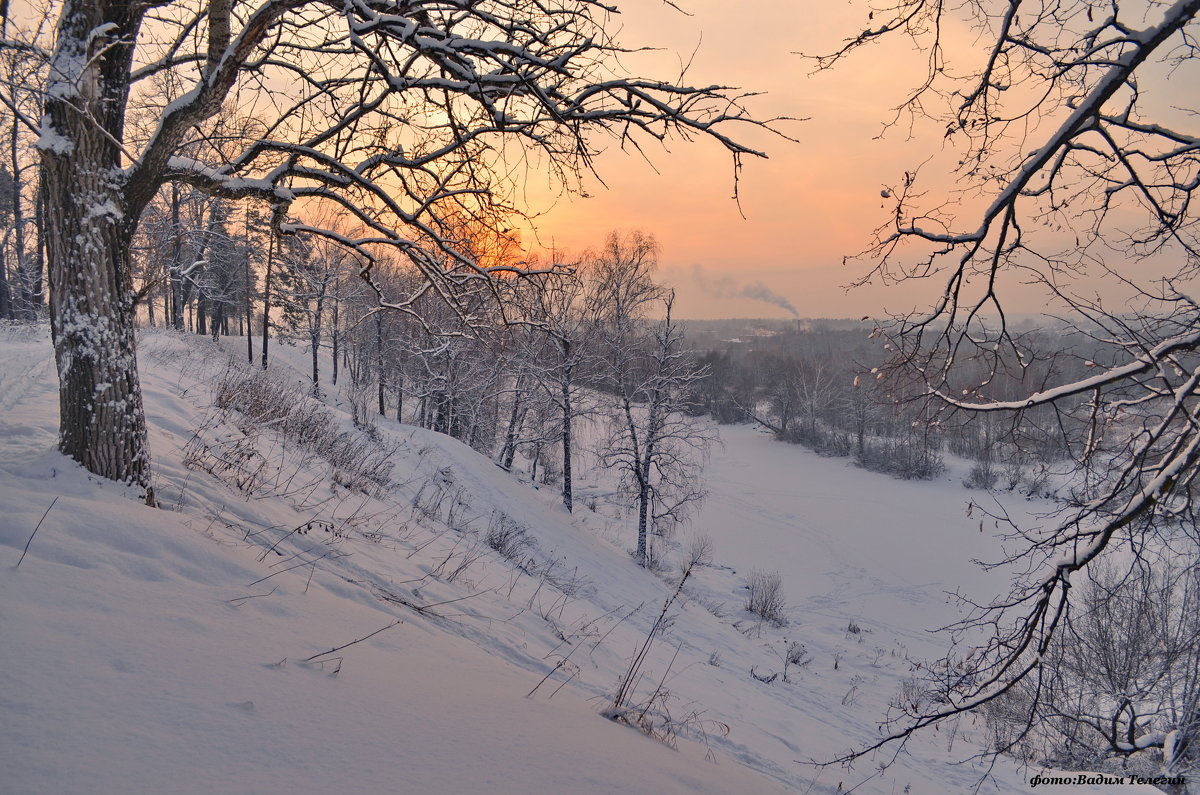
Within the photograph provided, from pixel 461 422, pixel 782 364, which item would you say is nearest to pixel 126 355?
pixel 461 422

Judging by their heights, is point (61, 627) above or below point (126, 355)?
below

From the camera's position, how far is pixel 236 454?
573 centimetres

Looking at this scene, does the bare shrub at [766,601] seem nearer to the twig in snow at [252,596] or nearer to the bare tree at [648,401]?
the bare tree at [648,401]

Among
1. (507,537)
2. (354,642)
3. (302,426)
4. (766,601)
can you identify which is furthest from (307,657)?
(766,601)

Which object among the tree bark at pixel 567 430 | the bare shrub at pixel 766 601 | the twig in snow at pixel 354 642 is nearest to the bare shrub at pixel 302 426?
the twig in snow at pixel 354 642

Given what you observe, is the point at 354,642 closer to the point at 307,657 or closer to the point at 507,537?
the point at 307,657

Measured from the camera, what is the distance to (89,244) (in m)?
3.34

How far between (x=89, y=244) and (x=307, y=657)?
9.19 ft

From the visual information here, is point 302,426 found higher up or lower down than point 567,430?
higher up

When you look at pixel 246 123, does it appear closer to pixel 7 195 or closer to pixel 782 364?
pixel 7 195

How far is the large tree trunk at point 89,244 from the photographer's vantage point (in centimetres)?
325

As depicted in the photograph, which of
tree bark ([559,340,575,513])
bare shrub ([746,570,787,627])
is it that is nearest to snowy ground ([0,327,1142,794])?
bare shrub ([746,570,787,627])

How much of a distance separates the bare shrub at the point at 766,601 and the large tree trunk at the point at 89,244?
1697 cm

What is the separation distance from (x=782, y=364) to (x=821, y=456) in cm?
1302
